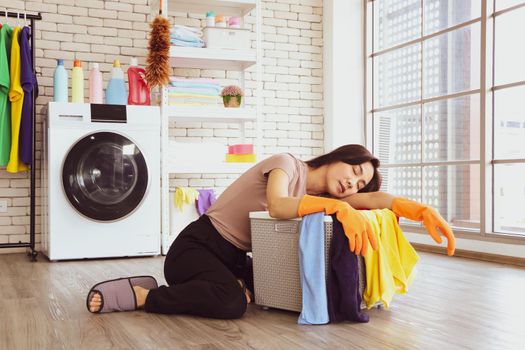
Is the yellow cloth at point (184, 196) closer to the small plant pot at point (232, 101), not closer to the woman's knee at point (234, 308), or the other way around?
the small plant pot at point (232, 101)

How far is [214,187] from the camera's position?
477cm

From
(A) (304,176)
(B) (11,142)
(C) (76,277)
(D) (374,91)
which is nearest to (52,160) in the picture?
(B) (11,142)

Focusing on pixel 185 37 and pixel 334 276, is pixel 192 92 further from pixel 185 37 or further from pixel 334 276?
pixel 334 276

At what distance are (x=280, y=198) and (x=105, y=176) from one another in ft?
6.44

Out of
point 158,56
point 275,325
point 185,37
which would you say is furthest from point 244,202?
point 185,37

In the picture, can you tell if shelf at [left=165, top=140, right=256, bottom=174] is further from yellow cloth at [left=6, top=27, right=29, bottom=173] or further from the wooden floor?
the wooden floor

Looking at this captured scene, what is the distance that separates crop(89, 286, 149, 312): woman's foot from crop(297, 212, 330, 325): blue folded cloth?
23.2 inches

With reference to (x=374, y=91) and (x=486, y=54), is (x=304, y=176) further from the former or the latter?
(x=374, y=91)

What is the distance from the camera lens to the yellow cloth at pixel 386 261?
216cm

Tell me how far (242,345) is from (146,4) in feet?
11.1

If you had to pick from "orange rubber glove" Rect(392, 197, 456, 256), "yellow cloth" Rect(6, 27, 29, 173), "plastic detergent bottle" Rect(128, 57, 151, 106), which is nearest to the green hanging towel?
"yellow cloth" Rect(6, 27, 29, 173)

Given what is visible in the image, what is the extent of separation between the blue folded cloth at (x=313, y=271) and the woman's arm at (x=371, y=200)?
0.31m

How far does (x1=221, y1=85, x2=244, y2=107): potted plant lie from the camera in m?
4.34

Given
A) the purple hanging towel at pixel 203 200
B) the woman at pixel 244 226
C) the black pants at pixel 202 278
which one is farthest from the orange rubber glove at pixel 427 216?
the purple hanging towel at pixel 203 200
